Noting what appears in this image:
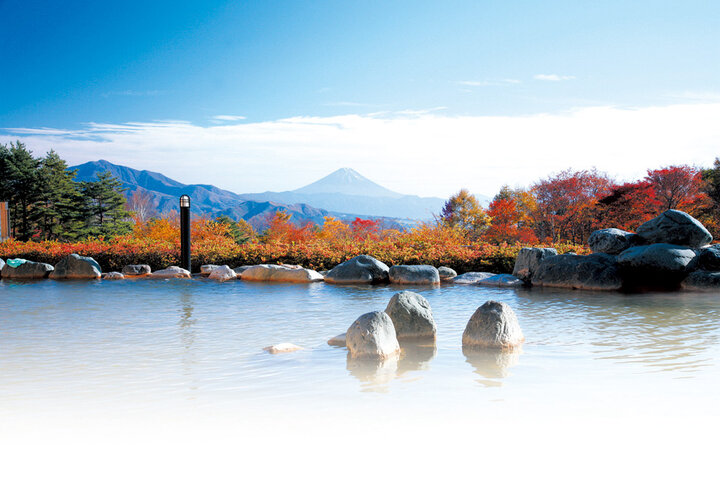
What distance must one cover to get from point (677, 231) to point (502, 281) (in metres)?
3.65

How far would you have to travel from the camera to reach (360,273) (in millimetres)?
12102

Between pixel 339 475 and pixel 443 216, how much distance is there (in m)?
21.8

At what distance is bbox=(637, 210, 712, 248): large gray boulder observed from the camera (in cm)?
1110

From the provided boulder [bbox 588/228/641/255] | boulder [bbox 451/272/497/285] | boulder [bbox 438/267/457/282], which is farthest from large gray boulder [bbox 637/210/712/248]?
boulder [bbox 438/267/457/282]

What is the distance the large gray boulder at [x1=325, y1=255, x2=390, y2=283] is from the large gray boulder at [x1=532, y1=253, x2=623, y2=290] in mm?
3242

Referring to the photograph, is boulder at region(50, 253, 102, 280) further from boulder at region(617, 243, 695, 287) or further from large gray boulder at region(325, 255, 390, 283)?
boulder at region(617, 243, 695, 287)

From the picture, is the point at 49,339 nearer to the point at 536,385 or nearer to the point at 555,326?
the point at 536,385

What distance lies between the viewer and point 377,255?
14016 mm

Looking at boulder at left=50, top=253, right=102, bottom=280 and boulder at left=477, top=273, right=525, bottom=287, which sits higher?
boulder at left=50, top=253, right=102, bottom=280

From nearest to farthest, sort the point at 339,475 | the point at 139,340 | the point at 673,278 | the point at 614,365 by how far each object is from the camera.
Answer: the point at 339,475
the point at 614,365
the point at 139,340
the point at 673,278

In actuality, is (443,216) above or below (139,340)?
above

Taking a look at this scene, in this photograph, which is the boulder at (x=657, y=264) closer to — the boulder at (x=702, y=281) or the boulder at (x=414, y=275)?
the boulder at (x=702, y=281)

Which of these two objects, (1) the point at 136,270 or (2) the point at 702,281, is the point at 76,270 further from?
(2) the point at 702,281

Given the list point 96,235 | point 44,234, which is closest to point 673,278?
point 96,235
